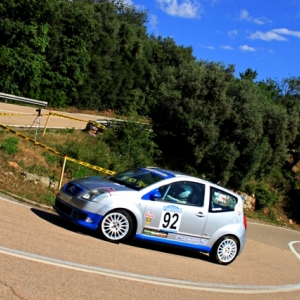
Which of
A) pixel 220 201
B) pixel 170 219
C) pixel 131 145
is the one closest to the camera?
pixel 170 219

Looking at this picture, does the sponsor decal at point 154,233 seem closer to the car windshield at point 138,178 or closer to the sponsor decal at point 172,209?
the sponsor decal at point 172,209

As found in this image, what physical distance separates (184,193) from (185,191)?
0.05m

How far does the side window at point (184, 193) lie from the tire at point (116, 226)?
0.87 m

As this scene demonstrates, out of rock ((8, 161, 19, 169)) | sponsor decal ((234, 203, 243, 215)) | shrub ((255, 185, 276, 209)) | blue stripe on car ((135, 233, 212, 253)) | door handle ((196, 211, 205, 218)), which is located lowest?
shrub ((255, 185, 276, 209))

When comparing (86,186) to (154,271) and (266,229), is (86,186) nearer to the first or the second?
(154,271)

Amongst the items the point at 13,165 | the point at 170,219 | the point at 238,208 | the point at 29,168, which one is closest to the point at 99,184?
the point at 170,219

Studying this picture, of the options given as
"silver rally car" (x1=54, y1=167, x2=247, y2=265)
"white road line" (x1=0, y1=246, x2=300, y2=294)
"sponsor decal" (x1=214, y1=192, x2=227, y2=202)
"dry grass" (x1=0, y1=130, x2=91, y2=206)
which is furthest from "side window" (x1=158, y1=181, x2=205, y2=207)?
"dry grass" (x1=0, y1=130, x2=91, y2=206)

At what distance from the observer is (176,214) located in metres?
9.47

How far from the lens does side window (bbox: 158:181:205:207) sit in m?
9.50

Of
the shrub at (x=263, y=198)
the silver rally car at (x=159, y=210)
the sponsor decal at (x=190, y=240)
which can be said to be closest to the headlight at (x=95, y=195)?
the silver rally car at (x=159, y=210)

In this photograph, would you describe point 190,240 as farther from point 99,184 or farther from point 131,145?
point 131,145

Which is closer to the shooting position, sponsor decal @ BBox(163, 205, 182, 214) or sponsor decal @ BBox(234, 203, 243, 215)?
sponsor decal @ BBox(163, 205, 182, 214)

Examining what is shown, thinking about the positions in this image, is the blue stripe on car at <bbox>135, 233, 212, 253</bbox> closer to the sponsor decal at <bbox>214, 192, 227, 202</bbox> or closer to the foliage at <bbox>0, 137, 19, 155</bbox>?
the sponsor decal at <bbox>214, 192, 227, 202</bbox>

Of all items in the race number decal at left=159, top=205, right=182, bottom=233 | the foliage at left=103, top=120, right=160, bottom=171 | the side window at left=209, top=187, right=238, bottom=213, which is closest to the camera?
the race number decal at left=159, top=205, right=182, bottom=233
